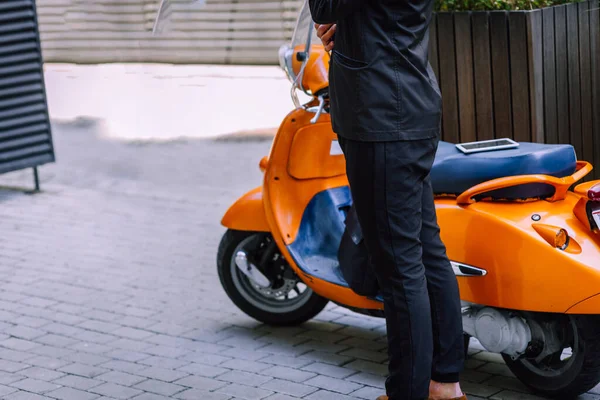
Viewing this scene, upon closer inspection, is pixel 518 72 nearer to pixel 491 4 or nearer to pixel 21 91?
pixel 491 4

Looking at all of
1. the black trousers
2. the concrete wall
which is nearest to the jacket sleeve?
the black trousers

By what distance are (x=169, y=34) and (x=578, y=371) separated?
1094 cm

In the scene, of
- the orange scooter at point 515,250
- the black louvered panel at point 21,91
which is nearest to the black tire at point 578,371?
the orange scooter at point 515,250

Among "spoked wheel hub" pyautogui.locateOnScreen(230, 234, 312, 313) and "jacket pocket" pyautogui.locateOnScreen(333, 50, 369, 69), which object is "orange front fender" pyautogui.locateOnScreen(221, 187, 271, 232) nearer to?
"spoked wheel hub" pyautogui.locateOnScreen(230, 234, 312, 313)

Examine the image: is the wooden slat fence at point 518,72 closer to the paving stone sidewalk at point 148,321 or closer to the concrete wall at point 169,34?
the paving stone sidewalk at point 148,321

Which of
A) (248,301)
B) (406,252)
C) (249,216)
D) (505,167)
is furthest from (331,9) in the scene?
(248,301)

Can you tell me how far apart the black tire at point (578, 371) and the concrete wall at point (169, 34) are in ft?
30.8

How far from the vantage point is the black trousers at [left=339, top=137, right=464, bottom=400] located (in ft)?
10.6

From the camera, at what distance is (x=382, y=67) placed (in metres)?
3.13

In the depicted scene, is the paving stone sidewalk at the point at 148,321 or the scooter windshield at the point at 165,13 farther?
the paving stone sidewalk at the point at 148,321

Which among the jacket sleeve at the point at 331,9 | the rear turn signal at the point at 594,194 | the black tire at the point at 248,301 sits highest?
the jacket sleeve at the point at 331,9

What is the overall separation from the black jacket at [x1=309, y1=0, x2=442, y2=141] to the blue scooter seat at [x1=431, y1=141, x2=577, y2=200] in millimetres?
560

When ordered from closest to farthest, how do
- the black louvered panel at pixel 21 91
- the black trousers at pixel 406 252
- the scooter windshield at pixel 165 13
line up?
the black trousers at pixel 406 252, the scooter windshield at pixel 165 13, the black louvered panel at pixel 21 91

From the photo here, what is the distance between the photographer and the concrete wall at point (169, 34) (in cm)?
1384
